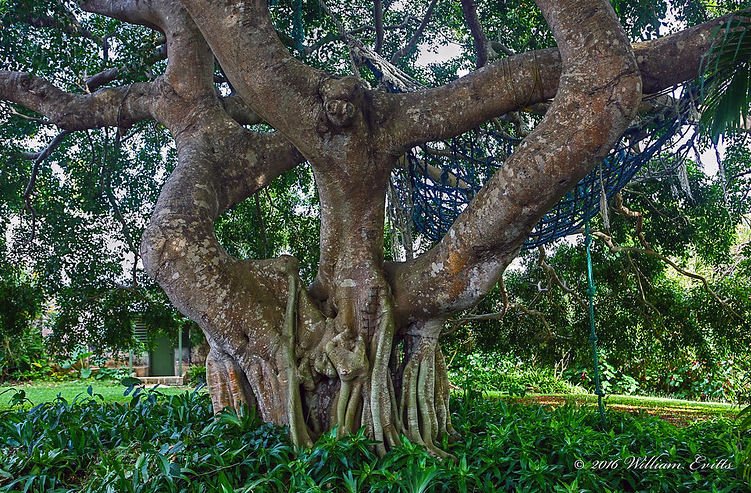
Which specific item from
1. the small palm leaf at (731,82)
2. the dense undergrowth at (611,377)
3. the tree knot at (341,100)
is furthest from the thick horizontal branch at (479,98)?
the dense undergrowth at (611,377)

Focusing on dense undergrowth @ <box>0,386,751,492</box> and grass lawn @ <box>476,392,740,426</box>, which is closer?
dense undergrowth @ <box>0,386,751,492</box>

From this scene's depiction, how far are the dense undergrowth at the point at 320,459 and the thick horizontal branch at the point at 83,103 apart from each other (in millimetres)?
2132

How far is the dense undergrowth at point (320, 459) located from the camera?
8.20 ft

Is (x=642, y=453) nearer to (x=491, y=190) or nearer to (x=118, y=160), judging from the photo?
(x=491, y=190)

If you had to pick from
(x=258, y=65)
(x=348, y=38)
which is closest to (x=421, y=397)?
(x=258, y=65)

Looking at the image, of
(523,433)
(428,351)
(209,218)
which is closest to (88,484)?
(209,218)

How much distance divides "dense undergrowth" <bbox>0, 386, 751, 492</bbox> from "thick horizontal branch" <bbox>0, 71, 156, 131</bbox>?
2.13 metres

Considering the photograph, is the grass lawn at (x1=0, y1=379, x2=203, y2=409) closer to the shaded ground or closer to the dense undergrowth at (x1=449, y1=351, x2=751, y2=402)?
the shaded ground

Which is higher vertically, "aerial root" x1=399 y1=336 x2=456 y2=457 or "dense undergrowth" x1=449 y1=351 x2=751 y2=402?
"aerial root" x1=399 y1=336 x2=456 y2=457

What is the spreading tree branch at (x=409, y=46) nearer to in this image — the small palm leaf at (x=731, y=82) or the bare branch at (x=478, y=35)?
the bare branch at (x=478, y=35)

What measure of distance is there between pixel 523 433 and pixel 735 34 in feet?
7.60

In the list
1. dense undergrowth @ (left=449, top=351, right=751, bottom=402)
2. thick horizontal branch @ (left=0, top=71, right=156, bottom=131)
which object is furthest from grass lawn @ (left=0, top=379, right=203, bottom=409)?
dense undergrowth @ (left=449, top=351, right=751, bottom=402)

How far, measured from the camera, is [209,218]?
3281 mm

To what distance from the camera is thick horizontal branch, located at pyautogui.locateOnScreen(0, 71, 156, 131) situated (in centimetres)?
420
